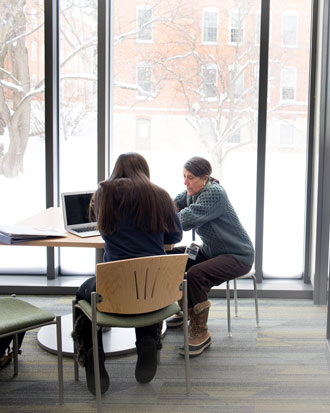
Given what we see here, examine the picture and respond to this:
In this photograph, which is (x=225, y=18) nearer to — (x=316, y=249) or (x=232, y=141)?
(x=232, y=141)

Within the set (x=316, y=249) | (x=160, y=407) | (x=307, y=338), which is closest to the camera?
(x=160, y=407)

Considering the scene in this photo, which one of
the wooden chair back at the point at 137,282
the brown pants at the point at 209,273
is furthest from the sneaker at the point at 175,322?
the wooden chair back at the point at 137,282

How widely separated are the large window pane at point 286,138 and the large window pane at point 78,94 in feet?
4.57

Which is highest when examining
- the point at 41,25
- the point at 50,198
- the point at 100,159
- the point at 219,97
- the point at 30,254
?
the point at 41,25

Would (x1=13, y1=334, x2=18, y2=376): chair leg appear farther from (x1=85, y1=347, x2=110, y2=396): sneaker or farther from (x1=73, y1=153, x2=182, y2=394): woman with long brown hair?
(x1=85, y1=347, x2=110, y2=396): sneaker

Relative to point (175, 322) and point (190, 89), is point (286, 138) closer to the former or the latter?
point (190, 89)

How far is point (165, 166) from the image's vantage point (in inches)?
175

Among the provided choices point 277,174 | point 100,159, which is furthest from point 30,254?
point 277,174

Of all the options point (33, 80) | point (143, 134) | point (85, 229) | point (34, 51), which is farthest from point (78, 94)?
point (85, 229)

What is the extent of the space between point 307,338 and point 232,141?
1673mm

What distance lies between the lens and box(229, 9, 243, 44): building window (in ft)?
14.0

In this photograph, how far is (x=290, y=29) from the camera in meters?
4.25

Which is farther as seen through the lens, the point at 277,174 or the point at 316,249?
the point at 277,174

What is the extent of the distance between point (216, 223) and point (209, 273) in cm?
30
